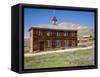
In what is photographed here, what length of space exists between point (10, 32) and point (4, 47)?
17cm

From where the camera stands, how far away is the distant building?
8.89 ft

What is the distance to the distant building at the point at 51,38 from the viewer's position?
2.71m

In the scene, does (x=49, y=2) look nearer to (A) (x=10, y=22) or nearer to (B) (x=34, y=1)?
(B) (x=34, y=1)

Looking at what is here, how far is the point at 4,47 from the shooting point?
105 inches

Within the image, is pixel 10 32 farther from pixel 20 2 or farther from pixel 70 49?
pixel 70 49

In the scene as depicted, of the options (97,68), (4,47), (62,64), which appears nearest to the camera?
(4,47)

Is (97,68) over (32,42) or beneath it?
beneath

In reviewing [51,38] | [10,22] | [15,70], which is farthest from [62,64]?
[10,22]

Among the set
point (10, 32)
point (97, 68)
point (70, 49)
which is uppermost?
point (10, 32)

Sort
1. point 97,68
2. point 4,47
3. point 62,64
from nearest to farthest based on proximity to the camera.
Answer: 1. point 4,47
2. point 62,64
3. point 97,68

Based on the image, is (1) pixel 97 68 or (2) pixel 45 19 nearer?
(2) pixel 45 19

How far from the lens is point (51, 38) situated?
9.16ft

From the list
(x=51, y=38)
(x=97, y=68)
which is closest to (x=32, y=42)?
(x=51, y=38)

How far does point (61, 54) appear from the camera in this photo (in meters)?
2.84
